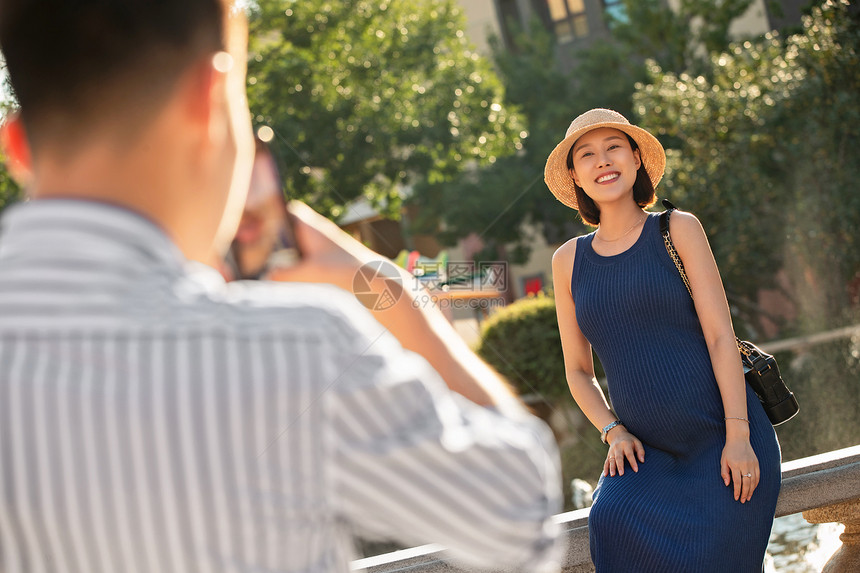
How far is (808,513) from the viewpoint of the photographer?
2812 mm

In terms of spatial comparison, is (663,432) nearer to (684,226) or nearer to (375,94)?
(684,226)

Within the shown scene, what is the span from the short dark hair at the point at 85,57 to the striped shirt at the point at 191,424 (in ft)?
0.30

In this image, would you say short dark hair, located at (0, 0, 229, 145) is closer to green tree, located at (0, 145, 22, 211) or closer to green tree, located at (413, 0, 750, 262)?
green tree, located at (413, 0, 750, 262)

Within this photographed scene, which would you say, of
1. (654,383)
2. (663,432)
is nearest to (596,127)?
(654,383)

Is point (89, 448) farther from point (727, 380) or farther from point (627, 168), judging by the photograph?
point (627, 168)

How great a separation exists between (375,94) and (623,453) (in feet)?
36.9

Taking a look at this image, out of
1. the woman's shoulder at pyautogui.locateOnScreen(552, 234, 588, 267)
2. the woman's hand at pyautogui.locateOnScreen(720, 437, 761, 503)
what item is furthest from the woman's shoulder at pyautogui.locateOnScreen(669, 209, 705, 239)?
the woman's hand at pyautogui.locateOnScreen(720, 437, 761, 503)

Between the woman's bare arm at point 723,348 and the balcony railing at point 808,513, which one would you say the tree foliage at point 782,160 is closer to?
the balcony railing at point 808,513

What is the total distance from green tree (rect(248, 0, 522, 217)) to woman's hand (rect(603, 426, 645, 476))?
8425mm

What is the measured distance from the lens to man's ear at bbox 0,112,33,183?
756mm

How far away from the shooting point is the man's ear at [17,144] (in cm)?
76

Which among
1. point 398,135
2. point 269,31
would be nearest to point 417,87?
point 398,135

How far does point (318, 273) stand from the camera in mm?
846

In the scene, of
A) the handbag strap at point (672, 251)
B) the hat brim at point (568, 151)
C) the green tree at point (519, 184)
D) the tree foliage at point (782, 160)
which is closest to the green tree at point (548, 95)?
the green tree at point (519, 184)
